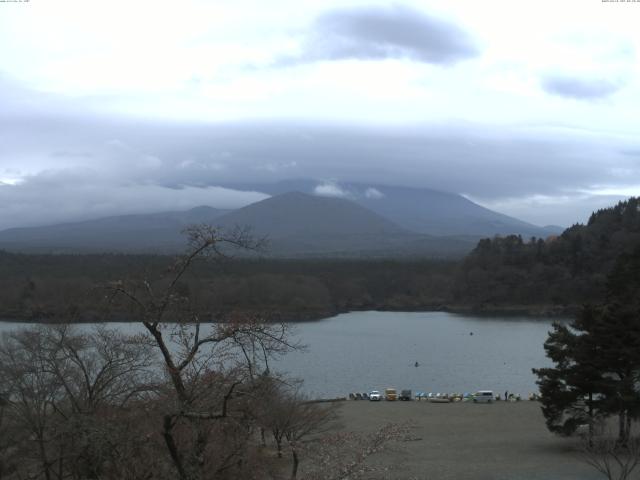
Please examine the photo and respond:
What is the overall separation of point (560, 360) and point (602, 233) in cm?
6756

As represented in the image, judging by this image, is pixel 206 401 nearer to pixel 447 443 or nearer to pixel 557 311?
pixel 447 443

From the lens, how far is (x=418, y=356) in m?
42.5

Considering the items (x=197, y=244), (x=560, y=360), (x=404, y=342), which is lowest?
(x=404, y=342)

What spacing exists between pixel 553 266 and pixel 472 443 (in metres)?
62.5

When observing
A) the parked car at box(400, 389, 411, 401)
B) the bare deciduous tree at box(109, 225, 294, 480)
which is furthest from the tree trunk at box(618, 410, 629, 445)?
the bare deciduous tree at box(109, 225, 294, 480)

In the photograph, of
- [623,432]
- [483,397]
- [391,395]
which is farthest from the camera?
[391,395]

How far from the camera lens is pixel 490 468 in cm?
1673

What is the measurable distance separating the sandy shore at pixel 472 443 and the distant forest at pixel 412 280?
38.6 meters

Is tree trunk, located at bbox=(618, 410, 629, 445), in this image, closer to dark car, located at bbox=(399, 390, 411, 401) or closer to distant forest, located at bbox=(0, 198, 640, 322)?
dark car, located at bbox=(399, 390, 411, 401)

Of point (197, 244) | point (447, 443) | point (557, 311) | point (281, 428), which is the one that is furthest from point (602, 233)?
point (197, 244)

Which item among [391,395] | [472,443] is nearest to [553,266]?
[391,395]

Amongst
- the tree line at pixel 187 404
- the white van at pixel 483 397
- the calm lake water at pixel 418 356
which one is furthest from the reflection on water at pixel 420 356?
the tree line at pixel 187 404

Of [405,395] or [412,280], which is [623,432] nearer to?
[405,395]

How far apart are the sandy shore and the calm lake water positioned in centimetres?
500
